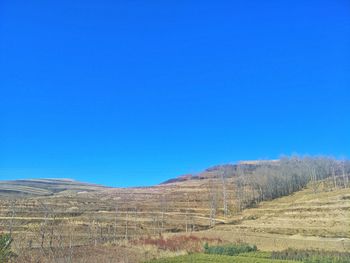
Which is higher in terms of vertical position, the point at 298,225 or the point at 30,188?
the point at 30,188

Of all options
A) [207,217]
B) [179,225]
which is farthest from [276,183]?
[179,225]

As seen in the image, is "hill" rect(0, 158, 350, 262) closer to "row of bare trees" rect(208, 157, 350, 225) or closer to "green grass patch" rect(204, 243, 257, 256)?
"row of bare trees" rect(208, 157, 350, 225)

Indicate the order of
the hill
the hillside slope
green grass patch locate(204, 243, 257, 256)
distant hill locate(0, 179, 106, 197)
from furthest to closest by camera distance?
distant hill locate(0, 179, 106, 197) → the hillside slope → the hill → green grass patch locate(204, 243, 257, 256)

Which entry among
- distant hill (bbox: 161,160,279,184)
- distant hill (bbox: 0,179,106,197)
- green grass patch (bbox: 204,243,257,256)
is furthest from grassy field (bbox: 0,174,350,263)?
distant hill (bbox: 0,179,106,197)

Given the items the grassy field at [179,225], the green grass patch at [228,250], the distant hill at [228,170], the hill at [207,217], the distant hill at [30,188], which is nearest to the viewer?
the green grass patch at [228,250]

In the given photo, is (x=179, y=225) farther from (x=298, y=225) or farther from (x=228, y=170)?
(x=228, y=170)

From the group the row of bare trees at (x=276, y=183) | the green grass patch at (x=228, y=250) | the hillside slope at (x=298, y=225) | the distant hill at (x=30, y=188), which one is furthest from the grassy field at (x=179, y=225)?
the distant hill at (x=30, y=188)

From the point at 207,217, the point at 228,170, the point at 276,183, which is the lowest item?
the point at 207,217

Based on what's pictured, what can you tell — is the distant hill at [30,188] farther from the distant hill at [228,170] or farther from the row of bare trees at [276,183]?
the row of bare trees at [276,183]

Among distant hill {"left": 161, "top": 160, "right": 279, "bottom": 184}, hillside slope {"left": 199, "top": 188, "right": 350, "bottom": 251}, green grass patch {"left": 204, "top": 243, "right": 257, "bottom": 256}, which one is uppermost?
distant hill {"left": 161, "top": 160, "right": 279, "bottom": 184}

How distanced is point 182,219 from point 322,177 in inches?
2411

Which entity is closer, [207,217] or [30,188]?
[207,217]

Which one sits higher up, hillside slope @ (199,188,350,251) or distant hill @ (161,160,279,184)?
distant hill @ (161,160,279,184)

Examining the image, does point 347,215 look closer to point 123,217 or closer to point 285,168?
point 123,217
